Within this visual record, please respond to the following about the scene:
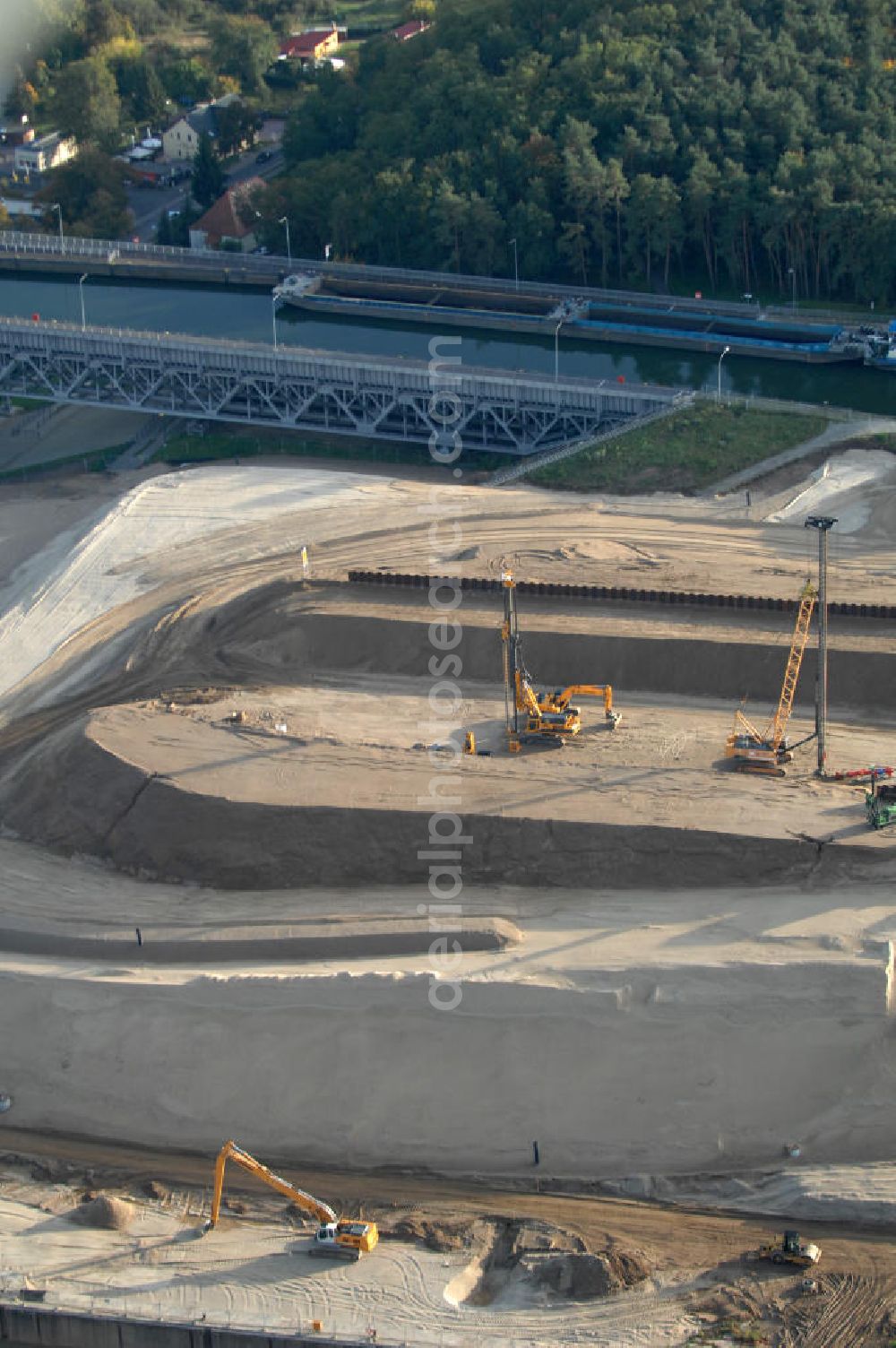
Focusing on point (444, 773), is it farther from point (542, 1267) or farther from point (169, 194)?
point (169, 194)

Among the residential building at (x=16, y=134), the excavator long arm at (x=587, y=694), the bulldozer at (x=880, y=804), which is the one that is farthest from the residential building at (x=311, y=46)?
the bulldozer at (x=880, y=804)

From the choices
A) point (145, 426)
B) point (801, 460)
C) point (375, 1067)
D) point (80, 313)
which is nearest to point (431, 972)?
point (375, 1067)

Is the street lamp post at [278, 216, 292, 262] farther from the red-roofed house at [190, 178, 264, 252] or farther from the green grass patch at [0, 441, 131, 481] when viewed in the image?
the green grass patch at [0, 441, 131, 481]

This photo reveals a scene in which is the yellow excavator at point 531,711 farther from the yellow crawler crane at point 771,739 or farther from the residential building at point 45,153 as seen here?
the residential building at point 45,153

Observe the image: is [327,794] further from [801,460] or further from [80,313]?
[80,313]

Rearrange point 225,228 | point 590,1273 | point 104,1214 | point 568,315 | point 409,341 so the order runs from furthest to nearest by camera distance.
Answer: point 225,228 → point 409,341 → point 568,315 → point 104,1214 → point 590,1273

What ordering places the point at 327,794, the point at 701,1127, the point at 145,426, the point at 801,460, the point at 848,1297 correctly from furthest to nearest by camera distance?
the point at 145,426, the point at 801,460, the point at 327,794, the point at 701,1127, the point at 848,1297

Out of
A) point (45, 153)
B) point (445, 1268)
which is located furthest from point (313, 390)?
point (445, 1268)
